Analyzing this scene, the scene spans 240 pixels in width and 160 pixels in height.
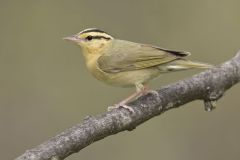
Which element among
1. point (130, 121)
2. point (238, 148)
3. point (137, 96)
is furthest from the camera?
point (238, 148)

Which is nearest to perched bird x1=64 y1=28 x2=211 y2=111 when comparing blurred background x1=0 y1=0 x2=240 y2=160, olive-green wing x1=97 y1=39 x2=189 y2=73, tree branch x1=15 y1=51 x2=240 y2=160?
olive-green wing x1=97 y1=39 x2=189 y2=73

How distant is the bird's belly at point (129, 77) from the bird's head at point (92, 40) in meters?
0.37

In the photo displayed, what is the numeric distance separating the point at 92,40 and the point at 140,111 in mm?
1294

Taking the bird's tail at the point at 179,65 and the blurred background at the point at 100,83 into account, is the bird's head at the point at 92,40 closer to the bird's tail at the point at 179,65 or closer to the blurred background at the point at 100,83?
the bird's tail at the point at 179,65

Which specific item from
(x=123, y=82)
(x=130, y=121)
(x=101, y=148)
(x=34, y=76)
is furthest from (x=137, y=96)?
(x=34, y=76)

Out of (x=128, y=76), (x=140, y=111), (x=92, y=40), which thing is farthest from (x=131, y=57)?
(x=140, y=111)

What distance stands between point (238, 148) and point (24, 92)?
3242mm

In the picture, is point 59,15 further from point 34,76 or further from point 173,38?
point 173,38

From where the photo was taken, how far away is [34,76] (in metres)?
10.8

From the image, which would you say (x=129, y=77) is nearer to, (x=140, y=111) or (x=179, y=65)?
(x=179, y=65)

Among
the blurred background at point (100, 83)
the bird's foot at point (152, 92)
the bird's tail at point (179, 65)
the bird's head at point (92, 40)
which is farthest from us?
the blurred background at point (100, 83)

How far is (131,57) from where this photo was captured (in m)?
7.02

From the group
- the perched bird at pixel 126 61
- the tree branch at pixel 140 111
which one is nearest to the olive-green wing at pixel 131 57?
the perched bird at pixel 126 61

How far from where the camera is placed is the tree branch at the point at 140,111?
4.99 metres
